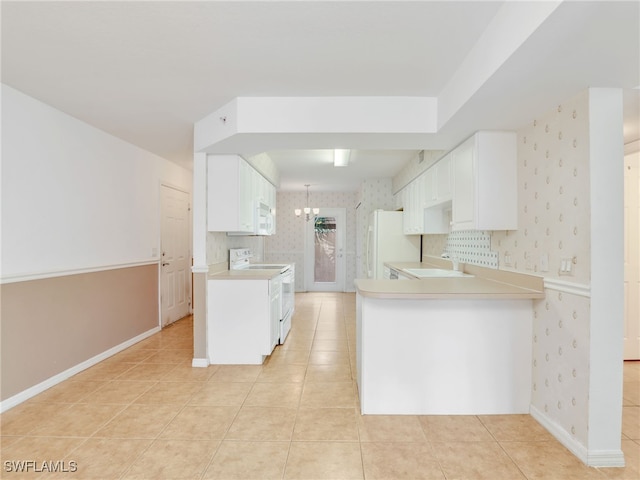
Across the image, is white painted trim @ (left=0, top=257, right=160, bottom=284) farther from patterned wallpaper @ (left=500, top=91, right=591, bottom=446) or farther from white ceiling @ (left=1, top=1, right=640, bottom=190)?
patterned wallpaper @ (left=500, top=91, right=591, bottom=446)

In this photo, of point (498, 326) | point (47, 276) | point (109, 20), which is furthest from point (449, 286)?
point (47, 276)

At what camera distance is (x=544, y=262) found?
7.74ft

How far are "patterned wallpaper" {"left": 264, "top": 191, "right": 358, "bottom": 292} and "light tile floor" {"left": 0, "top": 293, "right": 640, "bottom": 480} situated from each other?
5146 millimetres

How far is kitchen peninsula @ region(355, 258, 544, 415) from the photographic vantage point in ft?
8.21

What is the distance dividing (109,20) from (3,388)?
103 inches

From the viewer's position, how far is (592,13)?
1346 mm

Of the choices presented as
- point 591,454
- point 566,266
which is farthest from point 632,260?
point 591,454

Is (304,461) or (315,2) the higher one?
(315,2)

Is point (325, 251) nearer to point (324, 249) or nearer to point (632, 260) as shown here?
point (324, 249)

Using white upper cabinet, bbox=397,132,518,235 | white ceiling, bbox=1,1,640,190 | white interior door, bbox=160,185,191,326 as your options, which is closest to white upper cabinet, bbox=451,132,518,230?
white upper cabinet, bbox=397,132,518,235

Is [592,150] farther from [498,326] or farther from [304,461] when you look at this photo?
[304,461]

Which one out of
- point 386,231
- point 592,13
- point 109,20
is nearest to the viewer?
point 592,13

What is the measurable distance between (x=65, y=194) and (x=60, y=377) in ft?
5.30

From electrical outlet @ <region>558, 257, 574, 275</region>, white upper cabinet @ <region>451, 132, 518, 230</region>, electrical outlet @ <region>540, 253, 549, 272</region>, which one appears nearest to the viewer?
electrical outlet @ <region>558, 257, 574, 275</region>
